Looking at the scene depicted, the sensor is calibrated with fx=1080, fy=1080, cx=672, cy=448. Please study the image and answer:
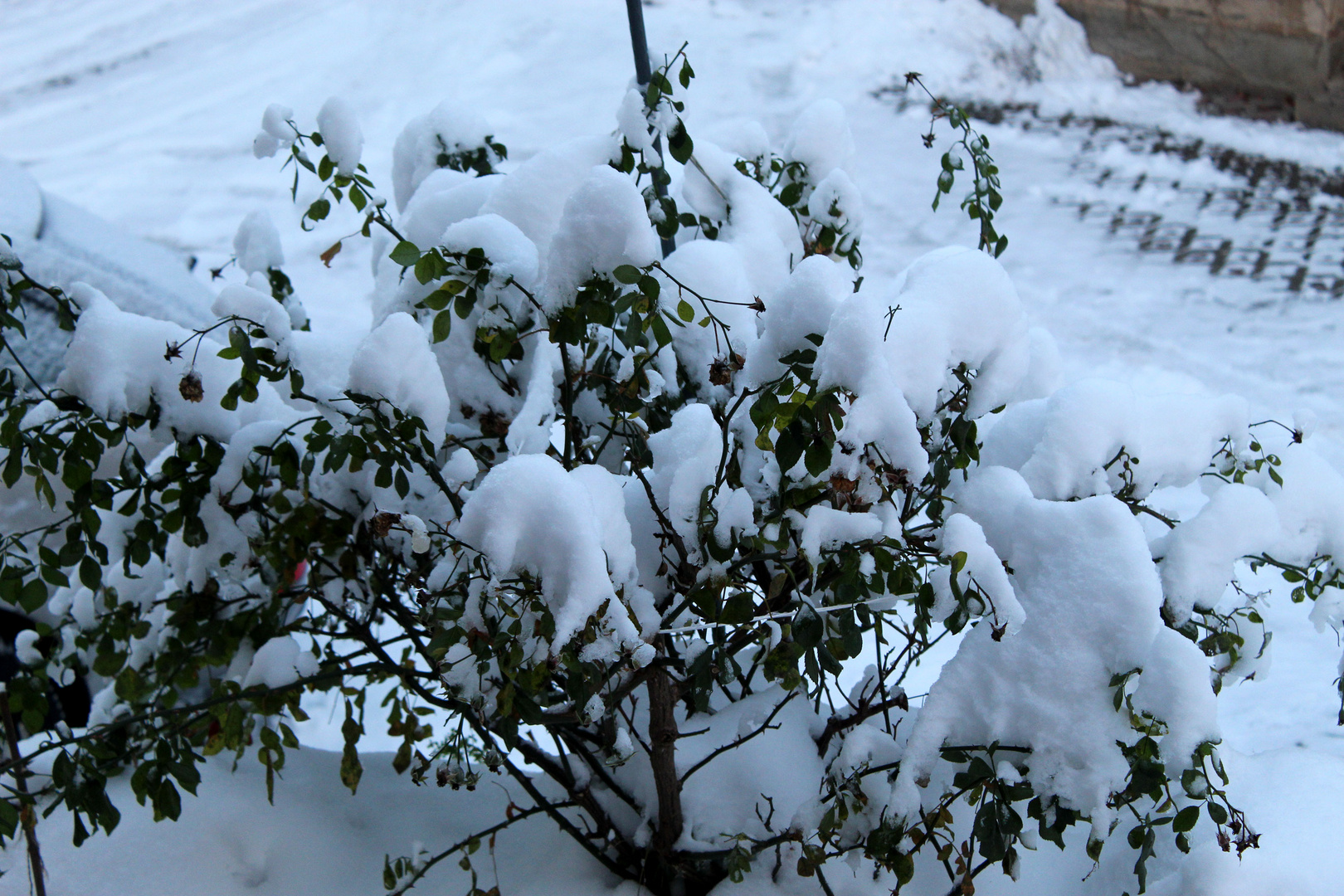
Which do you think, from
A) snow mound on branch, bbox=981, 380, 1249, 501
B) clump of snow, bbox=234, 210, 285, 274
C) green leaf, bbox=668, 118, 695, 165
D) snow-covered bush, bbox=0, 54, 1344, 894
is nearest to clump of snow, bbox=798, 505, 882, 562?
snow-covered bush, bbox=0, 54, 1344, 894

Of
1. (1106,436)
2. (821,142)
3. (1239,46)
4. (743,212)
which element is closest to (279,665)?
(743,212)

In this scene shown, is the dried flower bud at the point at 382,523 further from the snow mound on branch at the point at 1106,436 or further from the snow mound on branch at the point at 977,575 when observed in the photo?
the snow mound on branch at the point at 1106,436

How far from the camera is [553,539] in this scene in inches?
53.5

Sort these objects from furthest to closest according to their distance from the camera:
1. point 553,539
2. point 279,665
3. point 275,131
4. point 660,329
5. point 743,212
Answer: point 743,212 → point 275,131 → point 279,665 → point 660,329 → point 553,539

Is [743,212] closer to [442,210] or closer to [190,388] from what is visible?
[442,210]

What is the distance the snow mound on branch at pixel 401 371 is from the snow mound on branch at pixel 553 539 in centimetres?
25

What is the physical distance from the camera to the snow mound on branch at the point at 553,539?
4.37ft

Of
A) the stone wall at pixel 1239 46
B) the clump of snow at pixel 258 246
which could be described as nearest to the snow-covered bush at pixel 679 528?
the clump of snow at pixel 258 246

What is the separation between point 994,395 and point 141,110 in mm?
8951

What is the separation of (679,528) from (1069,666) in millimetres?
571

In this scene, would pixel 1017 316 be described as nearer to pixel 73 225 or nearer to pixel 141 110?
pixel 73 225

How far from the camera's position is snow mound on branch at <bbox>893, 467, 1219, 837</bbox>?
1.44 m

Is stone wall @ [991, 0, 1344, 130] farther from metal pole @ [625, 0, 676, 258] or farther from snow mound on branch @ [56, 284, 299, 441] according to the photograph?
snow mound on branch @ [56, 284, 299, 441]

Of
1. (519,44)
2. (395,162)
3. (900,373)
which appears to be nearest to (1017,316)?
(900,373)
